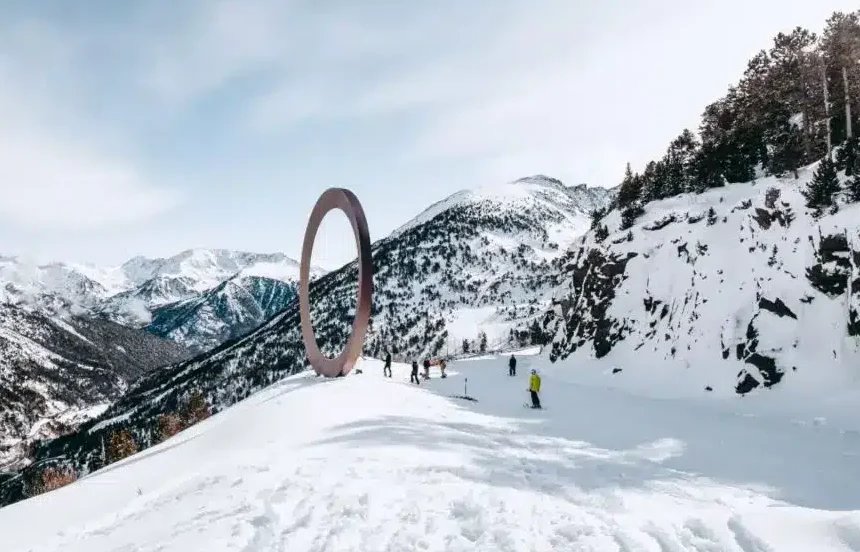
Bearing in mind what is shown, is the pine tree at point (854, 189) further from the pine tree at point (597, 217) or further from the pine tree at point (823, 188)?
the pine tree at point (597, 217)

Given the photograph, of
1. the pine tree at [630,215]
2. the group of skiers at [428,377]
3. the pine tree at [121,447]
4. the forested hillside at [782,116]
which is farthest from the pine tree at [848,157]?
the pine tree at [121,447]

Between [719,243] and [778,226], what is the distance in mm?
4156

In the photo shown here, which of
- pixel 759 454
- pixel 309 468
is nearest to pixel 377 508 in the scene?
pixel 309 468

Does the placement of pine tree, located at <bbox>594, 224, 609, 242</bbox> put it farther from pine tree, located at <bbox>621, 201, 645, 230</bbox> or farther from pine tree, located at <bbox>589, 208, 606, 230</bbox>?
pine tree, located at <bbox>589, 208, 606, 230</bbox>

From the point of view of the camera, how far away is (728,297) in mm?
24562

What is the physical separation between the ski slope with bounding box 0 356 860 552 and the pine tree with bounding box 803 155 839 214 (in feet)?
32.5

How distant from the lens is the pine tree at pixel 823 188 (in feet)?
70.3

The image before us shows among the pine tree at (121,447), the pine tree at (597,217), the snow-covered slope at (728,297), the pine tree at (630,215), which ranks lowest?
the pine tree at (121,447)

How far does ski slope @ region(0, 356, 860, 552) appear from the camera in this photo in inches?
277

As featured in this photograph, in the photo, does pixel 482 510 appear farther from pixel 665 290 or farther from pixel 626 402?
pixel 665 290

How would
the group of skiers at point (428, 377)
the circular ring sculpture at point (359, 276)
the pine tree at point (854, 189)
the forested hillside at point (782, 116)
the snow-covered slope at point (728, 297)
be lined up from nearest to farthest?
the snow-covered slope at point (728, 297) → the pine tree at point (854, 189) → the group of skiers at point (428, 377) → the circular ring sculpture at point (359, 276) → the forested hillside at point (782, 116)

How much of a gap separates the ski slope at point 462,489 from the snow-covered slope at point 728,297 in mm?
3634

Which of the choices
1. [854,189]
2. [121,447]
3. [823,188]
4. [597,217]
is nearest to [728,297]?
[823,188]

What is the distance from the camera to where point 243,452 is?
12.2 m
